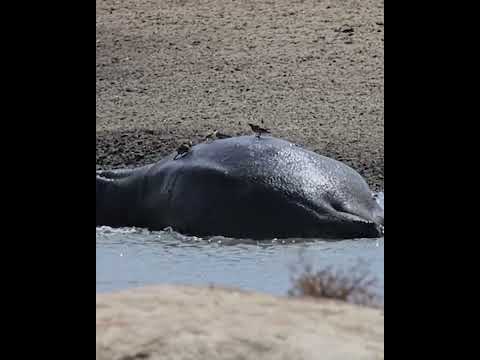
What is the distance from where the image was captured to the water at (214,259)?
576cm

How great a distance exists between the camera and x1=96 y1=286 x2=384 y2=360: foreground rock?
338 centimetres

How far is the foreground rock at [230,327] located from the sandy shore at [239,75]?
14.7 ft

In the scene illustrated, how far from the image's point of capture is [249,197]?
6895mm

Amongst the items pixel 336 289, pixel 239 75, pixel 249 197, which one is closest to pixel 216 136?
pixel 249 197

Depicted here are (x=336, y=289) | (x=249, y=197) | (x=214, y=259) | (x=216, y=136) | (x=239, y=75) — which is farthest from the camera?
(x=239, y=75)

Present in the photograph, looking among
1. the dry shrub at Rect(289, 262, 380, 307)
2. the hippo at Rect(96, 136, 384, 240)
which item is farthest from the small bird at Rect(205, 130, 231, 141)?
the dry shrub at Rect(289, 262, 380, 307)

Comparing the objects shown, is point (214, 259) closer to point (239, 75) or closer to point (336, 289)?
point (336, 289)

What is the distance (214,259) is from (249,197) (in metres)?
0.68

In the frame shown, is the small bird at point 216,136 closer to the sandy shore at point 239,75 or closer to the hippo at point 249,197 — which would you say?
the hippo at point 249,197
